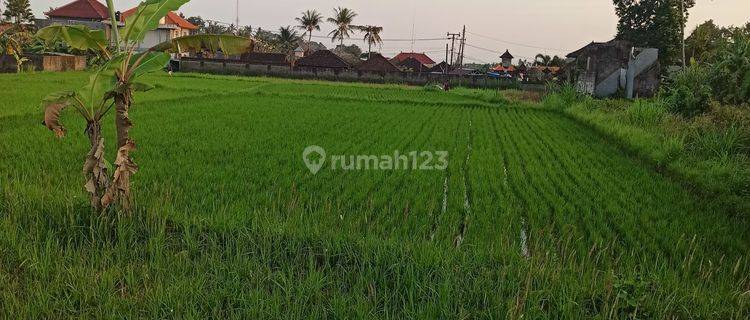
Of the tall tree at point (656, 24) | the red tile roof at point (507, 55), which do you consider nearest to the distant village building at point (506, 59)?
the red tile roof at point (507, 55)

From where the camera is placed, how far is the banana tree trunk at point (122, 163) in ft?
11.2

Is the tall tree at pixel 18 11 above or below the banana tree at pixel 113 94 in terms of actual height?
above

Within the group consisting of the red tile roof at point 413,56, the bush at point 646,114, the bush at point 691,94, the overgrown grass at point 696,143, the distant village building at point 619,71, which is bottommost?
the overgrown grass at point 696,143

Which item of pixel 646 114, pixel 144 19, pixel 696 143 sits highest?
pixel 144 19

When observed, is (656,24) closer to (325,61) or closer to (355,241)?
(325,61)

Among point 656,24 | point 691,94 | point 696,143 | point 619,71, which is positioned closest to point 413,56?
point 656,24

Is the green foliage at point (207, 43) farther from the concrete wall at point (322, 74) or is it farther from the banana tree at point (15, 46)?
the concrete wall at point (322, 74)

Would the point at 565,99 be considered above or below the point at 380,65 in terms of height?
below

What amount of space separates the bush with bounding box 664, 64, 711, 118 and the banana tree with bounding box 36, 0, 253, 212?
12.3 m

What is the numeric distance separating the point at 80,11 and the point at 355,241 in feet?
152

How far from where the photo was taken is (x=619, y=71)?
23594mm

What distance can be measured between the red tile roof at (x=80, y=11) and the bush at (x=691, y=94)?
4217cm

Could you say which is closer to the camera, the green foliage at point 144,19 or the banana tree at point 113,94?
the banana tree at point 113,94

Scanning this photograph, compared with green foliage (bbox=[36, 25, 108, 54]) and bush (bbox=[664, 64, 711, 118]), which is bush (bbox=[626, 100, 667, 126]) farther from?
green foliage (bbox=[36, 25, 108, 54])
